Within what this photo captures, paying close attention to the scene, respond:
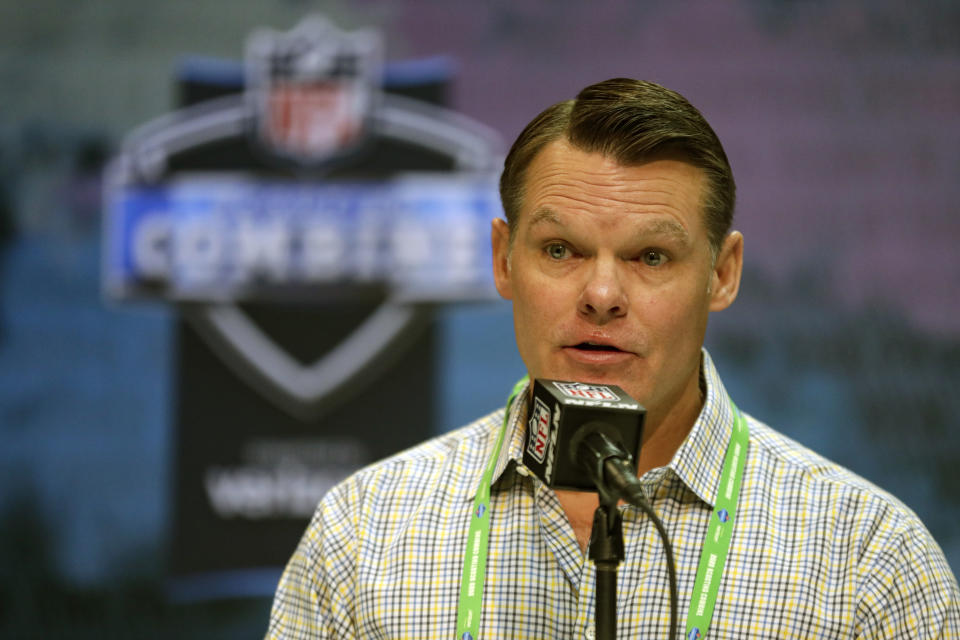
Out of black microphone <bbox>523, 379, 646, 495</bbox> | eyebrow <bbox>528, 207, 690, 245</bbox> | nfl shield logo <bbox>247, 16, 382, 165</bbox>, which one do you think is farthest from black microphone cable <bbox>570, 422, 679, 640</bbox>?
nfl shield logo <bbox>247, 16, 382, 165</bbox>

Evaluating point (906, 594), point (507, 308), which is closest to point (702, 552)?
point (906, 594)

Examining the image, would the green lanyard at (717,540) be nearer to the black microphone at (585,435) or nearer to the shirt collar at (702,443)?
the shirt collar at (702,443)

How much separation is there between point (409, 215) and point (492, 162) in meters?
0.32

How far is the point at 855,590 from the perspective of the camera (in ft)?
4.70

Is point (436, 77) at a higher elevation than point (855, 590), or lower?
higher

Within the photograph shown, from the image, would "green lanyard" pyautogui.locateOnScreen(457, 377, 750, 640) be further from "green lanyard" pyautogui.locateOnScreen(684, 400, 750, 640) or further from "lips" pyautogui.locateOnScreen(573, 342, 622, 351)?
"lips" pyautogui.locateOnScreen(573, 342, 622, 351)

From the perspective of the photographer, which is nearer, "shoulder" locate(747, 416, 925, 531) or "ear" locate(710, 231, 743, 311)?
"shoulder" locate(747, 416, 925, 531)

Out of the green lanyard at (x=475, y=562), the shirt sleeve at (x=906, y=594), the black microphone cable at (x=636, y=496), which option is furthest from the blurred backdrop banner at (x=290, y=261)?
the black microphone cable at (x=636, y=496)

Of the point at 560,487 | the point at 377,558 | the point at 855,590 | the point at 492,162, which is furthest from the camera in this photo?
the point at 492,162

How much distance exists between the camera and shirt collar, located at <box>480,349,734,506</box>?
152 centimetres

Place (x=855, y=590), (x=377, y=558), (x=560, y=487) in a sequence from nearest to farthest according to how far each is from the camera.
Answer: (x=560, y=487)
(x=855, y=590)
(x=377, y=558)

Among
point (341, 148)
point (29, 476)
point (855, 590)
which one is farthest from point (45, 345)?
point (855, 590)

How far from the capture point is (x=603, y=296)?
4.66ft

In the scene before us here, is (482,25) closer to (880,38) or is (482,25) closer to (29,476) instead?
(880,38)
